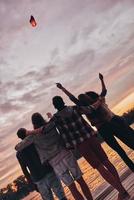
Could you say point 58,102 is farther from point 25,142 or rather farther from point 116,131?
point 116,131

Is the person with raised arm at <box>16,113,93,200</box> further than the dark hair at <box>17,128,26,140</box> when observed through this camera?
No

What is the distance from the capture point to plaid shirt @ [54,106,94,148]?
24.5ft

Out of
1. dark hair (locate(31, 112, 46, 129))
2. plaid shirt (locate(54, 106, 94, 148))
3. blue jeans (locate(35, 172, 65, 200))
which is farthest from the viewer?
blue jeans (locate(35, 172, 65, 200))

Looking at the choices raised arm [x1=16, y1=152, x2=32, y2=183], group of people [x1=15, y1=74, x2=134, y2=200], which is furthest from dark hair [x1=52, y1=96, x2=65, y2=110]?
raised arm [x1=16, y1=152, x2=32, y2=183]

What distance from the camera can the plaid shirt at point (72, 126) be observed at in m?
7.46

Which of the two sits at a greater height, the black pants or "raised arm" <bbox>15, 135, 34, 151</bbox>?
"raised arm" <bbox>15, 135, 34, 151</bbox>

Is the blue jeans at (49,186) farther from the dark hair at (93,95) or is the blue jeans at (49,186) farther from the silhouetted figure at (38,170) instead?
the dark hair at (93,95)

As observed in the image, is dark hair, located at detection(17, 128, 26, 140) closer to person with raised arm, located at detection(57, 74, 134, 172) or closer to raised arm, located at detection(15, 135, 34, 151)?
raised arm, located at detection(15, 135, 34, 151)

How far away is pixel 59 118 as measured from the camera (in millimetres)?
7570

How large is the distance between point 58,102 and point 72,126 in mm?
563

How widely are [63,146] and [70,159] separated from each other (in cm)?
31

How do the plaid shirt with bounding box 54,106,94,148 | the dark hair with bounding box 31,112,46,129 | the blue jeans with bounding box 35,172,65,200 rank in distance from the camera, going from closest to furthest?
the plaid shirt with bounding box 54,106,94,148, the dark hair with bounding box 31,112,46,129, the blue jeans with bounding box 35,172,65,200

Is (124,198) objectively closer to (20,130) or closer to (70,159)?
(70,159)

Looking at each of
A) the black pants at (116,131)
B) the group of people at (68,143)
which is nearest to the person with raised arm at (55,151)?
the group of people at (68,143)
